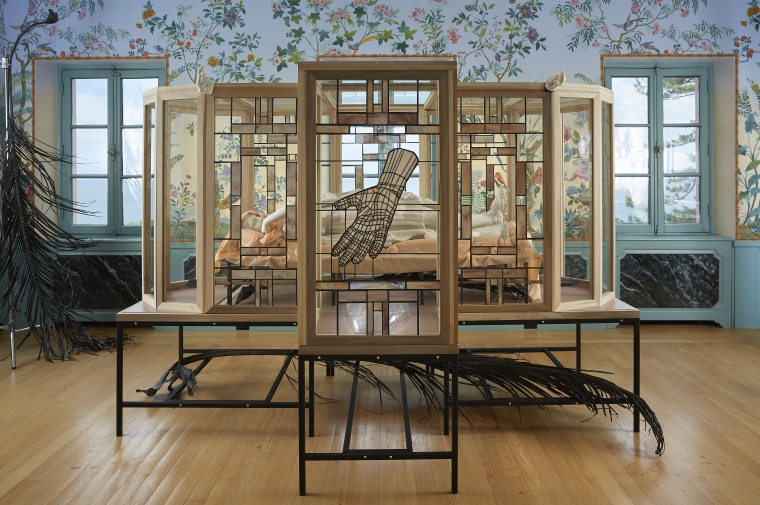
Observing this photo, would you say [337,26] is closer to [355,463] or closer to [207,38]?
[207,38]

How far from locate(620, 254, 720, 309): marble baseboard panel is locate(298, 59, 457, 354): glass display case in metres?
3.84

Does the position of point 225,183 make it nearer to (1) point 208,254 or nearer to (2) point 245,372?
(1) point 208,254

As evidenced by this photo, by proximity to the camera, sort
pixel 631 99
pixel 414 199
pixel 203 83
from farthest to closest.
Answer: pixel 631 99
pixel 203 83
pixel 414 199

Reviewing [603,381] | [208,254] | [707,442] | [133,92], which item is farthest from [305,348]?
[133,92]

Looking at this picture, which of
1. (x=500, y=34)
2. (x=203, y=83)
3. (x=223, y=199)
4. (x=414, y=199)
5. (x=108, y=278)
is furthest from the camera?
(x=108, y=278)

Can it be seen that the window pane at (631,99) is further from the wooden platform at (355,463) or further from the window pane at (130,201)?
the window pane at (130,201)

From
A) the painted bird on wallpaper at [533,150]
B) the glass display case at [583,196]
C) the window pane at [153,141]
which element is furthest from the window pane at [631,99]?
the window pane at [153,141]

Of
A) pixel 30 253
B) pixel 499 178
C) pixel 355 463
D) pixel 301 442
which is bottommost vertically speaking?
pixel 355 463

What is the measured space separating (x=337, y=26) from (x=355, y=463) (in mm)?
4065

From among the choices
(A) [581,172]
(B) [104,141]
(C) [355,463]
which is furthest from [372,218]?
(B) [104,141]

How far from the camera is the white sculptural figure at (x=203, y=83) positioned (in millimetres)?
3193

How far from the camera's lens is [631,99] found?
20.4 ft

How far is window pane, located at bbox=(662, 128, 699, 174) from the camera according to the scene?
20.4ft

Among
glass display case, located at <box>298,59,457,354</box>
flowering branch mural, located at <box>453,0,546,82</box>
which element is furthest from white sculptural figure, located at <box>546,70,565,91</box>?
flowering branch mural, located at <box>453,0,546,82</box>
